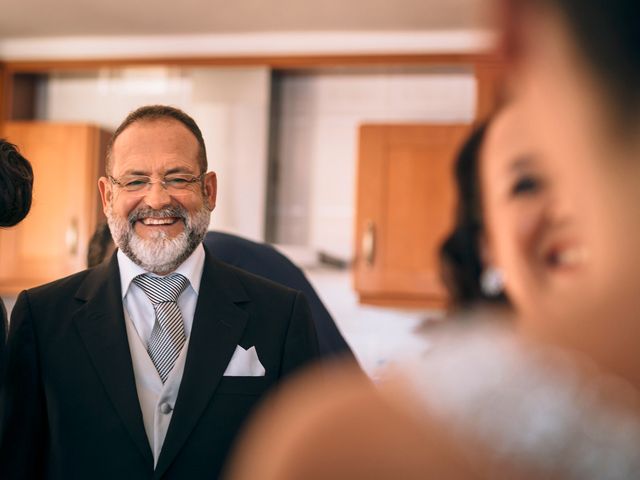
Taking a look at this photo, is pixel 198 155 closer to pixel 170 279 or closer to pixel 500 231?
pixel 170 279

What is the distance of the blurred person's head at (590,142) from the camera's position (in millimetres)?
163

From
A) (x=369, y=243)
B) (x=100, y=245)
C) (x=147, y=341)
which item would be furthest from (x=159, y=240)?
(x=369, y=243)

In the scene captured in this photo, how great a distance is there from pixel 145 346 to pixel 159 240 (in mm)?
158

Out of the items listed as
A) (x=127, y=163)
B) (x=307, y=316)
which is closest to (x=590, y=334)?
(x=127, y=163)

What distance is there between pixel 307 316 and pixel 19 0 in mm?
3009

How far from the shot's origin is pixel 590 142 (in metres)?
0.17

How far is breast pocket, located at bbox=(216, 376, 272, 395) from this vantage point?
104 cm

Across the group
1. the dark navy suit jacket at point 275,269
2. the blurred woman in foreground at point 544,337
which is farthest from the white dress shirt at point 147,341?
the blurred woman in foreground at point 544,337

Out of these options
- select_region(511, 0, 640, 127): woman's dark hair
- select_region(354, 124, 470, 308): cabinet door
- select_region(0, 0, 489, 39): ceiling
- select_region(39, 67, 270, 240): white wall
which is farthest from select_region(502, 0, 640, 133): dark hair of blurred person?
select_region(39, 67, 270, 240): white wall

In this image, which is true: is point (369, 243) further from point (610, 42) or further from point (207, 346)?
point (610, 42)

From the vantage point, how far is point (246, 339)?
1.10 metres

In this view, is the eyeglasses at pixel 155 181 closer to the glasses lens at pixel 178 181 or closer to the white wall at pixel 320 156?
the glasses lens at pixel 178 181

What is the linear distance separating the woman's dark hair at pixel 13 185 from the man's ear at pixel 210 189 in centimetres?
25

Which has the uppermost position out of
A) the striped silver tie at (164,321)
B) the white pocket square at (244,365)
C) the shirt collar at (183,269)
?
the shirt collar at (183,269)
